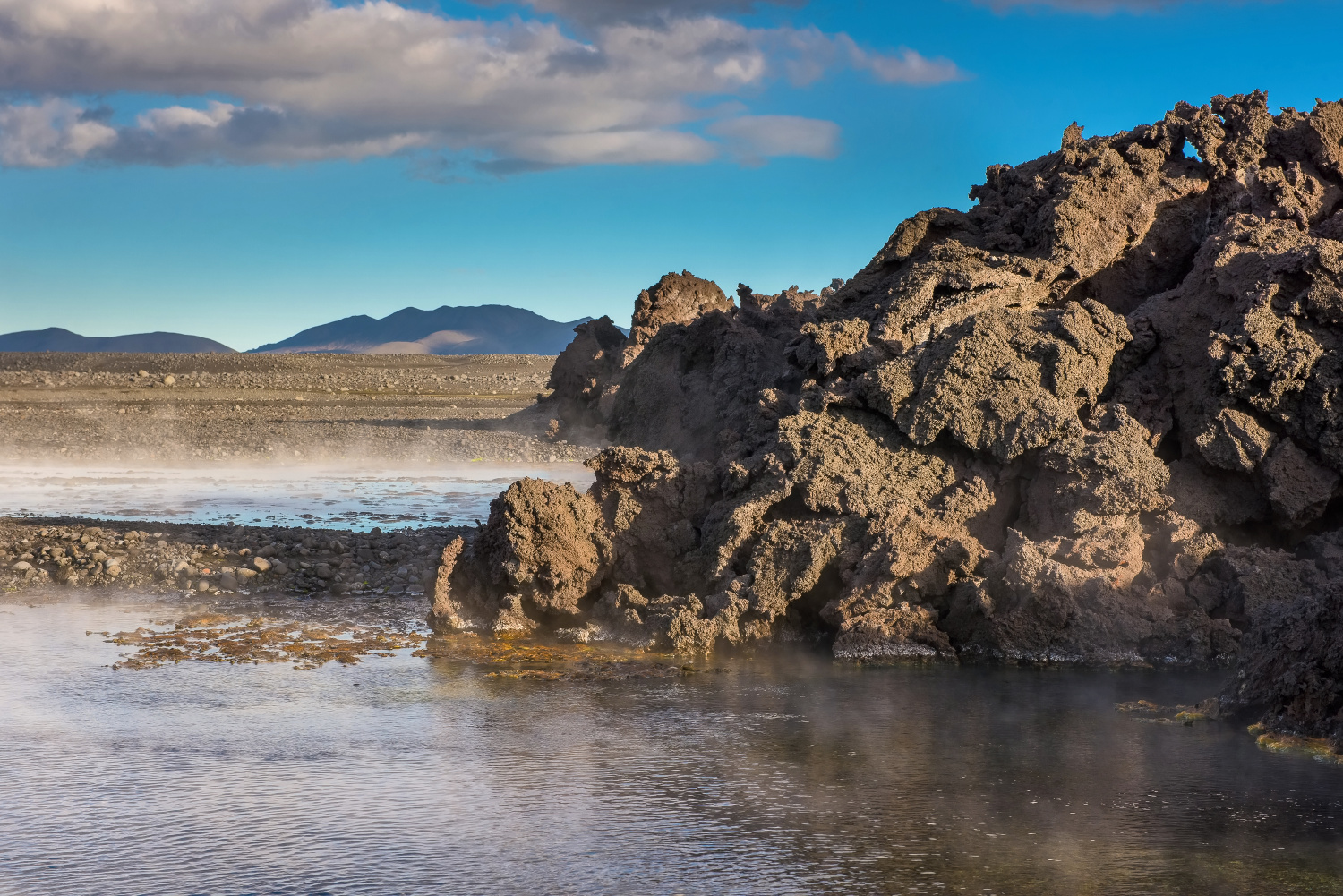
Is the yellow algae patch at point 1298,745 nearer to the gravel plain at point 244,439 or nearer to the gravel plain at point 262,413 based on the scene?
the gravel plain at point 244,439

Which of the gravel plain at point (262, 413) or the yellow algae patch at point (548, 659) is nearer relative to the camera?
the yellow algae patch at point (548, 659)

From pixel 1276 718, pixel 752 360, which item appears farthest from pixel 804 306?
pixel 1276 718

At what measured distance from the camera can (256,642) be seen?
8570 millimetres

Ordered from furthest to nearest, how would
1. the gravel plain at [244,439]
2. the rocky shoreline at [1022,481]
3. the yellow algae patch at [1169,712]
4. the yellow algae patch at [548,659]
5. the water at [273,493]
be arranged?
the water at [273,493], the gravel plain at [244,439], the rocky shoreline at [1022,481], the yellow algae patch at [548,659], the yellow algae patch at [1169,712]

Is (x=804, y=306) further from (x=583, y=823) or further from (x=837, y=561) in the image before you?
(x=583, y=823)

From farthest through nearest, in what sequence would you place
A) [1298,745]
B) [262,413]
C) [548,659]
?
[262,413] → [548,659] → [1298,745]

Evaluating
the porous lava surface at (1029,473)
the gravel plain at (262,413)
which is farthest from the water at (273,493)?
the porous lava surface at (1029,473)

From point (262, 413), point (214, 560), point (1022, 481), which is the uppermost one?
point (262, 413)

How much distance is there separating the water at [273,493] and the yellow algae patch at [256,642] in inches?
184

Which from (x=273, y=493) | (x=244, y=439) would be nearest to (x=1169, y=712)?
(x=273, y=493)

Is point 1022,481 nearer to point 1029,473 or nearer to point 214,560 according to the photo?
point 1029,473

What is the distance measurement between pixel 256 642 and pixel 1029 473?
5.45 m

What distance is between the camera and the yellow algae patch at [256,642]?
809 centimetres

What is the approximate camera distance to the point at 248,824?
16.8ft
